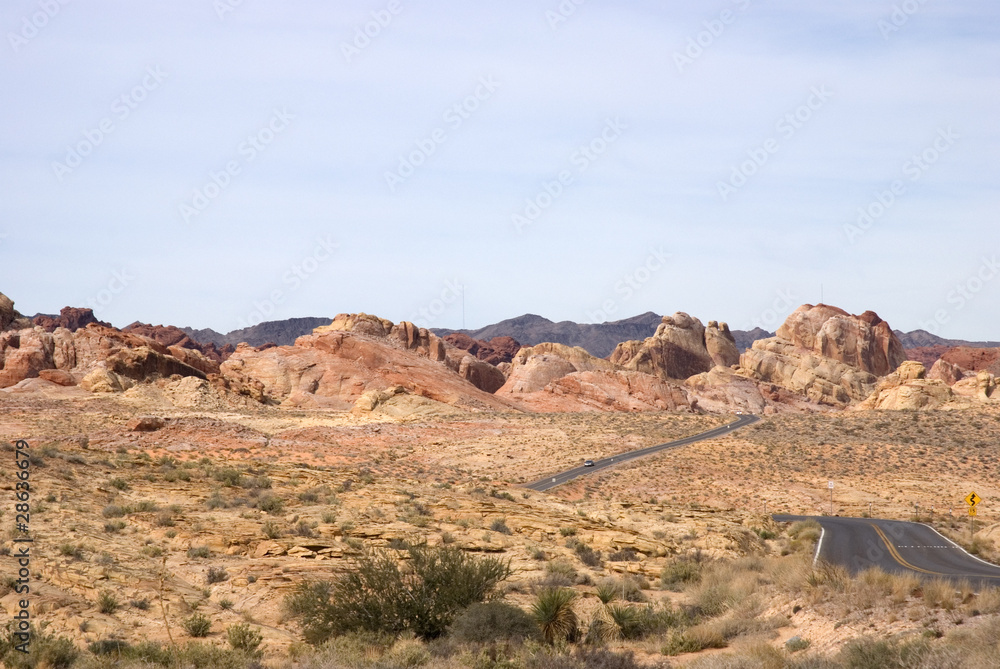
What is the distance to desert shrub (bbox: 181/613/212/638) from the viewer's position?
14875mm

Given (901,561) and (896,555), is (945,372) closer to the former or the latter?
(896,555)

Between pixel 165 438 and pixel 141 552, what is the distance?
35.3 metres

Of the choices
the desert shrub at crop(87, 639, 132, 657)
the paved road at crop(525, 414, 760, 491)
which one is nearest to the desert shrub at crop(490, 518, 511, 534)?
the desert shrub at crop(87, 639, 132, 657)

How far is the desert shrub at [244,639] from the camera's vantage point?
45.6 feet

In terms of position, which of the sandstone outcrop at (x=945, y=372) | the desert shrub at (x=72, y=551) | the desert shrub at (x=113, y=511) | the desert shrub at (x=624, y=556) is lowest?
the desert shrub at (x=624, y=556)

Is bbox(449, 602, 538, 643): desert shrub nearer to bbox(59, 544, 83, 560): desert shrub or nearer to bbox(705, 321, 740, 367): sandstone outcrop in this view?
bbox(59, 544, 83, 560): desert shrub

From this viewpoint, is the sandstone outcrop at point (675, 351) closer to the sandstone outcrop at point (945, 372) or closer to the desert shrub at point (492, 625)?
the sandstone outcrop at point (945, 372)

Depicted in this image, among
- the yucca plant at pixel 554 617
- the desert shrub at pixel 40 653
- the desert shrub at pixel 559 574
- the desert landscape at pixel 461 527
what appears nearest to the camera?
the desert shrub at pixel 40 653

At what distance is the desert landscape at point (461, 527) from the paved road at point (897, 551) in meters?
1.19

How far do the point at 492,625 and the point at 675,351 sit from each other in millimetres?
129119

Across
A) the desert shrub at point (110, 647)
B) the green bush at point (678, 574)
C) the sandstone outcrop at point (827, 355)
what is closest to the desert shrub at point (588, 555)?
the green bush at point (678, 574)

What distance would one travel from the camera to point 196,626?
14906mm

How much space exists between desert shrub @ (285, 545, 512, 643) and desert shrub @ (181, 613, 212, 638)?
5.62 feet

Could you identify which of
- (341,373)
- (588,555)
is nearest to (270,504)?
(588,555)
